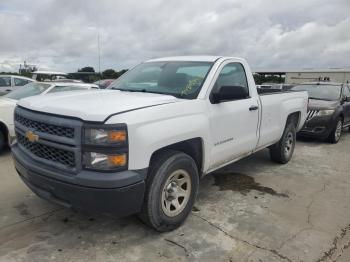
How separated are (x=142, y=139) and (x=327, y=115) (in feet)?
23.8

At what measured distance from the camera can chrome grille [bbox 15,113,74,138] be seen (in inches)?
123

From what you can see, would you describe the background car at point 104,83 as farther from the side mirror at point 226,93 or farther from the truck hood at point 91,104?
the side mirror at point 226,93

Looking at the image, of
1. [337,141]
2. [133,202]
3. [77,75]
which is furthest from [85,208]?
[77,75]

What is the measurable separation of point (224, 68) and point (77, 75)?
102 feet

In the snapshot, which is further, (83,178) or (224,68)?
(224,68)

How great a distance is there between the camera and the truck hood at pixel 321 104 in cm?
918

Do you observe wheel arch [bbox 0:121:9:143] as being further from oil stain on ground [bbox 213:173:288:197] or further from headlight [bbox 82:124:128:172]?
headlight [bbox 82:124:128:172]

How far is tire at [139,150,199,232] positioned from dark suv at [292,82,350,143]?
6.18 m

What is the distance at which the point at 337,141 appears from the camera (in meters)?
9.39

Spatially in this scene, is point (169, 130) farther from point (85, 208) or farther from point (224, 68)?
point (224, 68)

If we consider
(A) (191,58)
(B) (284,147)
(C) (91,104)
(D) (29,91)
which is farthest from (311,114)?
(C) (91,104)

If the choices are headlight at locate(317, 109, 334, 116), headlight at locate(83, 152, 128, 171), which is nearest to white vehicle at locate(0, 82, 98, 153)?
headlight at locate(83, 152, 128, 171)

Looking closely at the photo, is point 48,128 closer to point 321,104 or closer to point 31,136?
point 31,136

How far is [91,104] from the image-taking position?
11.0 ft
